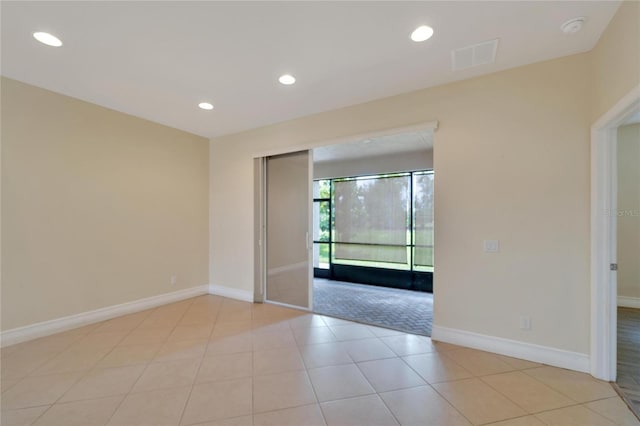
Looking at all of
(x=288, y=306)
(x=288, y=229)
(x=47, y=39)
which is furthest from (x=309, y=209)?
(x=47, y=39)

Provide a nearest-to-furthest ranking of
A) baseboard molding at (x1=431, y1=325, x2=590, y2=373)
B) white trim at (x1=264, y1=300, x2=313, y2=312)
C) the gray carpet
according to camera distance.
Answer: baseboard molding at (x1=431, y1=325, x2=590, y2=373) → the gray carpet → white trim at (x1=264, y1=300, x2=313, y2=312)

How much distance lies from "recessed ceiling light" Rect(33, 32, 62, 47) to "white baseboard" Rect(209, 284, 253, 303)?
145 inches


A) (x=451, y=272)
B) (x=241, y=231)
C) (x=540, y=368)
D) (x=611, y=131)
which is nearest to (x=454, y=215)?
(x=451, y=272)

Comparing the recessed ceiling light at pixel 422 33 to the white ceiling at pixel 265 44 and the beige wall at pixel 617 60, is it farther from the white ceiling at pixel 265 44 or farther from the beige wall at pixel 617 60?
the beige wall at pixel 617 60

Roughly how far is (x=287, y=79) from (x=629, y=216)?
205 inches

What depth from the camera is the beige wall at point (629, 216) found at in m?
3.77

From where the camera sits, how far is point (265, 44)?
2.29 m

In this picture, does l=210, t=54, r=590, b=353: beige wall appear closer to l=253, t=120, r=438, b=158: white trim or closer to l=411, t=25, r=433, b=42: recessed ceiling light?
l=253, t=120, r=438, b=158: white trim

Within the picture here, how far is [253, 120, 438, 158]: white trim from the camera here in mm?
3029

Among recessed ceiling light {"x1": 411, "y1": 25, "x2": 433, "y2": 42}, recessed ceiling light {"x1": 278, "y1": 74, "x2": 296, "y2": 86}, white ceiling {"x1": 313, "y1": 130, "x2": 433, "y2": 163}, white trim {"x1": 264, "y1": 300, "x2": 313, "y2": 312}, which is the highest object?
recessed ceiling light {"x1": 411, "y1": 25, "x2": 433, "y2": 42}

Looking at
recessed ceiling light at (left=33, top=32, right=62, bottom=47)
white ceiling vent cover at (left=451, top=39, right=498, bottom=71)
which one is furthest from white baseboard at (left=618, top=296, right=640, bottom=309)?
recessed ceiling light at (left=33, top=32, right=62, bottom=47)

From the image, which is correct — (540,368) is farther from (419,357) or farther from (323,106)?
(323,106)

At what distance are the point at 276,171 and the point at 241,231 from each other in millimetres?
1192

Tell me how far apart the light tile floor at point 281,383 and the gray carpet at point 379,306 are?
41 cm
